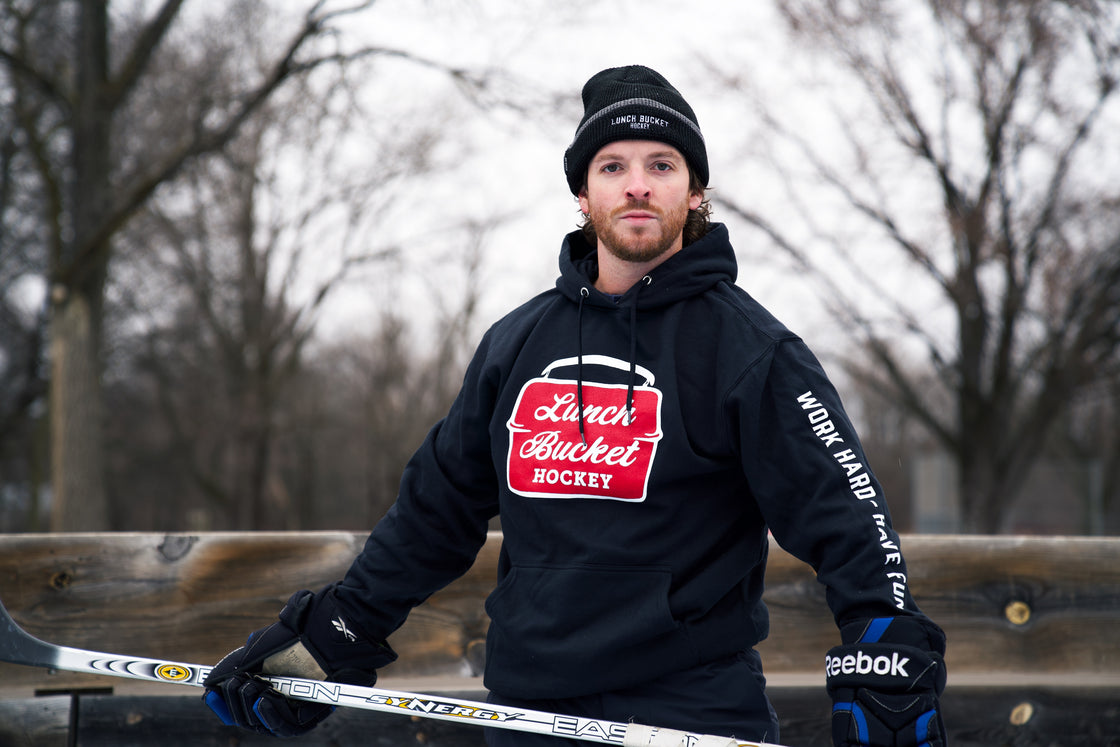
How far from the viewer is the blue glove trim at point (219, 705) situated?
2.38m

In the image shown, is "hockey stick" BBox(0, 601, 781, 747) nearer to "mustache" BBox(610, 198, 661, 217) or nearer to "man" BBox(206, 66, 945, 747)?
"man" BBox(206, 66, 945, 747)

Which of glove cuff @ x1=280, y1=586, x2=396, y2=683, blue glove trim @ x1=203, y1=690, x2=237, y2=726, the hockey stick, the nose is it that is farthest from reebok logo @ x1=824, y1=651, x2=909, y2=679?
blue glove trim @ x1=203, y1=690, x2=237, y2=726

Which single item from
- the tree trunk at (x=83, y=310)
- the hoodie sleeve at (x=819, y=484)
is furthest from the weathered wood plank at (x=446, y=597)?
the tree trunk at (x=83, y=310)

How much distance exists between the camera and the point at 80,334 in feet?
29.3

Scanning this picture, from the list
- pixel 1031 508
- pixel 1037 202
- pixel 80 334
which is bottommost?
pixel 1031 508

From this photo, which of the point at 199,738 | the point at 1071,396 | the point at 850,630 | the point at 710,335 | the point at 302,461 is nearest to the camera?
the point at 850,630

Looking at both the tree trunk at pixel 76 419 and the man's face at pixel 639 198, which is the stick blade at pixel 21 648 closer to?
the man's face at pixel 639 198

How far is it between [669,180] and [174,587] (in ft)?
6.84

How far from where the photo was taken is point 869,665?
5.70 ft

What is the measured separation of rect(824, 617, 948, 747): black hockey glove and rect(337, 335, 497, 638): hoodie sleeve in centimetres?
102

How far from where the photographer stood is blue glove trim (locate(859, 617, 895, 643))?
68.6 inches

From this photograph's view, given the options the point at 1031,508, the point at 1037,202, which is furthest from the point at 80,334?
the point at 1031,508

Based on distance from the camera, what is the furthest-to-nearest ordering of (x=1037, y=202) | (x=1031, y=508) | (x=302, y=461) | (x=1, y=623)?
(x=302, y=461) < (x=1031, y=508) < (x=1037, y=202) < (x=1, y=623)

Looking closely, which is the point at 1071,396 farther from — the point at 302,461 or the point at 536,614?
the point at 302,461
